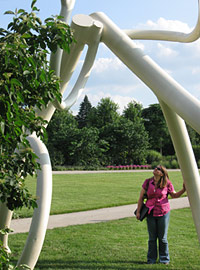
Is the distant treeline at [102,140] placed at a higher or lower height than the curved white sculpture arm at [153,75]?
higher

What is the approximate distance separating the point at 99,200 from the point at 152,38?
8.71 metres

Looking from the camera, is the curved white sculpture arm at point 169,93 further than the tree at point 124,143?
No

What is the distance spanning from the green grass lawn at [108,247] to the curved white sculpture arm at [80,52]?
116 inches

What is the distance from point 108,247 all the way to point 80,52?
4.04 meters

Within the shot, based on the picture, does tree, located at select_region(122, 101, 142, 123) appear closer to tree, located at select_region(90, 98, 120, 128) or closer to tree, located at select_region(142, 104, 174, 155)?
tree, located at select_region(90, 98, 120, 128)

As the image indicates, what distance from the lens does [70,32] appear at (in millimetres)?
2830

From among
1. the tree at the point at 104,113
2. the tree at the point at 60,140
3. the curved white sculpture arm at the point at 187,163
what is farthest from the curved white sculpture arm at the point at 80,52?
the tree at the point at 104,113

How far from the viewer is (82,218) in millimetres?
10172

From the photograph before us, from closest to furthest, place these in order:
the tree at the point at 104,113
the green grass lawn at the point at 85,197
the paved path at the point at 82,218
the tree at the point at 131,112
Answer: the paved path at the point at 82,218, the green grass lawn at the point at 85,197, the tree at the point at 104,113, the tree at the point at 131,112

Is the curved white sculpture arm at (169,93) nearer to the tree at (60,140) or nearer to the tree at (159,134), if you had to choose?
the tree at (60,140)

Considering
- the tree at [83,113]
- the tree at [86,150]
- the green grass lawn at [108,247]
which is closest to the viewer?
the green grass lawn at [108,247]

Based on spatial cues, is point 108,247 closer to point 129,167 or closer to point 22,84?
point 22,84

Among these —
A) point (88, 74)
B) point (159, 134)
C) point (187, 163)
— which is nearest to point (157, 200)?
point (187, 163)

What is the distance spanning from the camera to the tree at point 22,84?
7.86 ft
